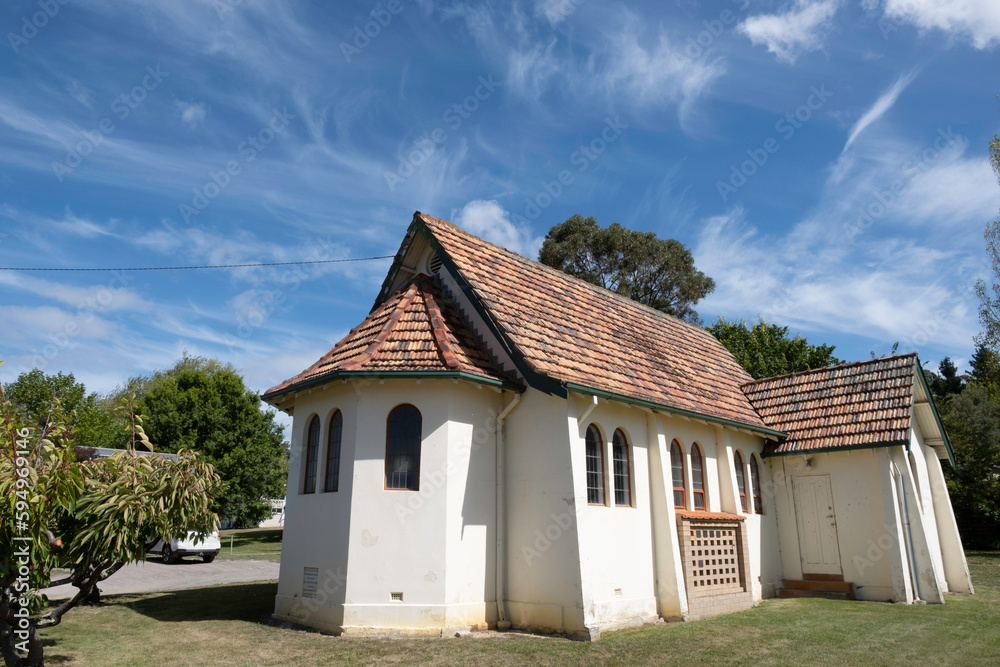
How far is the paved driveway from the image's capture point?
699 inches

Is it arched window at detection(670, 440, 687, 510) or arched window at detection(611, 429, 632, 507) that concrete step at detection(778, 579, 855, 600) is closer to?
arched window at detection(670, 440, 687, 510)

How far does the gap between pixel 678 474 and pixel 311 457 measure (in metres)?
8.18

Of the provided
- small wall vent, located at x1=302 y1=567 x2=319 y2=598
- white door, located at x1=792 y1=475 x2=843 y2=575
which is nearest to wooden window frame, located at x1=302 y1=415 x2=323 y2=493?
small wall vent, located at x1=302 y1=567 x2=319 y2=598

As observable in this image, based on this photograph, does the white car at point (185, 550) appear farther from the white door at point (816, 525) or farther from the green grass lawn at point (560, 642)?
the white door at point (816, 525)

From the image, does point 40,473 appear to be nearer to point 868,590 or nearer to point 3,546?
point 3,546

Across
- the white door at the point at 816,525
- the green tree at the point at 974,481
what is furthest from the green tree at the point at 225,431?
the green tree at the point at 974,481

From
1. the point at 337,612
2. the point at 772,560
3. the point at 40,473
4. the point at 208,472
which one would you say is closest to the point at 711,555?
the point at 772,560

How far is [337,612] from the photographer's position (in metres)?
11.5

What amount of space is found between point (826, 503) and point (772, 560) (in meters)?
2.07

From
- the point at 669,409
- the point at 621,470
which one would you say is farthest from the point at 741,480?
the point at 621,470

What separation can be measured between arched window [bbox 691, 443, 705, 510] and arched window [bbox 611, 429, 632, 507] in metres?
2.72

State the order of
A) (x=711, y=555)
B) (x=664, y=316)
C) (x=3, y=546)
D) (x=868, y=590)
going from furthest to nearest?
1. (x=664, y=316)
2. (x=868, y=590)
3. (x=711, y=555)
4. (x=3, y=546)

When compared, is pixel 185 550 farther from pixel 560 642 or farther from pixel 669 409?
pixel 669 409

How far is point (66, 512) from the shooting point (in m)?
8.77
